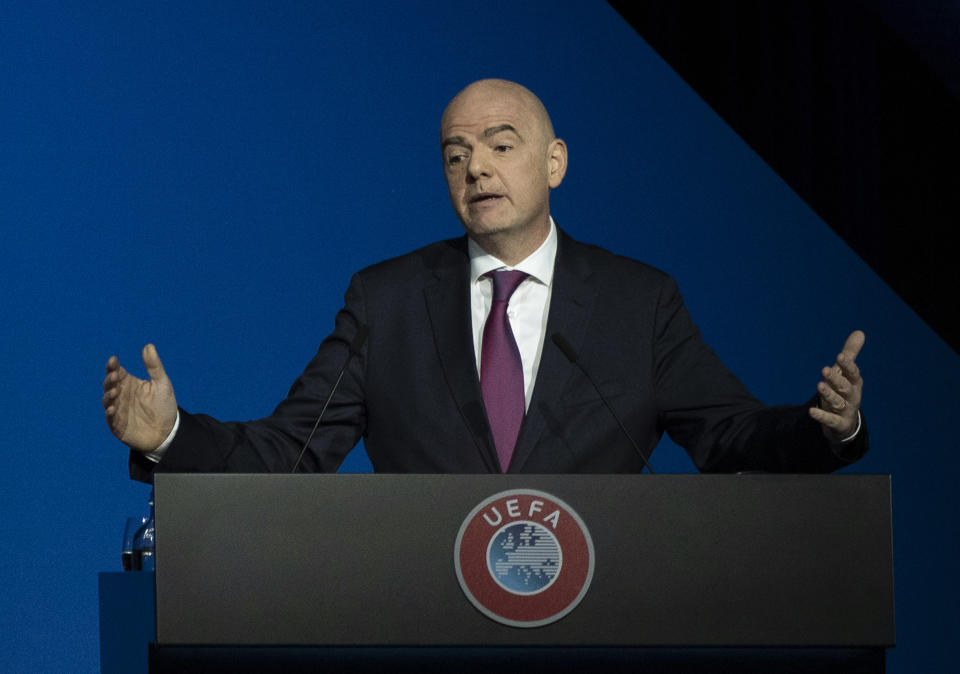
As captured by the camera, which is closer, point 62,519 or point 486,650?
point 486,650

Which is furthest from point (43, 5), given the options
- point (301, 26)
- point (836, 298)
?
point (836, 298)

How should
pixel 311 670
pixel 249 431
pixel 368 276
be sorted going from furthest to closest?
pixel 368 276 < pixel 249 431 < pixel 311 670

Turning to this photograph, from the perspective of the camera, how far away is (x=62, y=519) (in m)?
2.87

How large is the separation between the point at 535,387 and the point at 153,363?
593 mm

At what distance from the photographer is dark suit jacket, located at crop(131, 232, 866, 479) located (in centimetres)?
175

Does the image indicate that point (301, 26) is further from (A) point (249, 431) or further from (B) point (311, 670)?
(B) point (311, 670)

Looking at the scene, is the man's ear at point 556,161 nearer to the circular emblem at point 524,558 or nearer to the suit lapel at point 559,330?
the suit lapel at point 559,330

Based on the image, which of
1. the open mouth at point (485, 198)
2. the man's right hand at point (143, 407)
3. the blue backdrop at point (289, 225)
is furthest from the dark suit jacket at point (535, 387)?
the blue backdrop at point (289, 225)

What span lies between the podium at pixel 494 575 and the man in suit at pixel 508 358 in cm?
39

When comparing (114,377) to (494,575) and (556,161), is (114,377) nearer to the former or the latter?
(494,575)

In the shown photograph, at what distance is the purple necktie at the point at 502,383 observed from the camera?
1.77m

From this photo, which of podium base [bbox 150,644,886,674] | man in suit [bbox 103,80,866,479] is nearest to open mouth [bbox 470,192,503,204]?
man in suit [bbox 103,80,866,479]

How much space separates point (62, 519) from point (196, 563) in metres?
1.84

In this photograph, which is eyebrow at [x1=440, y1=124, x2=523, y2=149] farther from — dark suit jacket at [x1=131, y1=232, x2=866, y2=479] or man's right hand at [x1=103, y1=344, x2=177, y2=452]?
man's right hand at [x1=103, y1=344, x2=177, y2=452]
